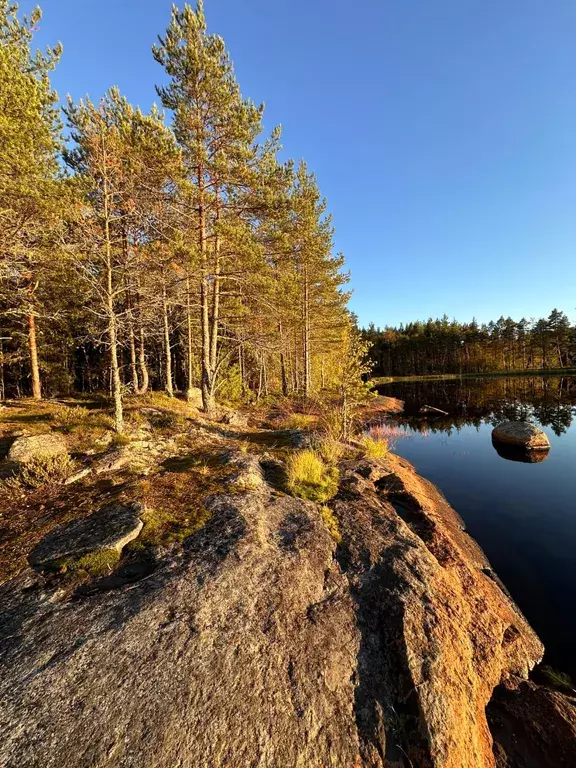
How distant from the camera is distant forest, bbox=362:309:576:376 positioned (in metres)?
72.1

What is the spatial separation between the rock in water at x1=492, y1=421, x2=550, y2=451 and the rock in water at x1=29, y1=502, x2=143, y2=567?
18577 millimetres

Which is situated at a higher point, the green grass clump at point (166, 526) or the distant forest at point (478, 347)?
the distant forest at point (478, 347)

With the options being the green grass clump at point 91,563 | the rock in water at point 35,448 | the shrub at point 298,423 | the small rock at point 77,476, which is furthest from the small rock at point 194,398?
the green grass clump at point 91,563

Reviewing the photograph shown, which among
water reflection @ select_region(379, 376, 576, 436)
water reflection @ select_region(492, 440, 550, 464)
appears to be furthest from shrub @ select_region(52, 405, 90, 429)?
water reflection @ select_region(379, 376, 576, 436)

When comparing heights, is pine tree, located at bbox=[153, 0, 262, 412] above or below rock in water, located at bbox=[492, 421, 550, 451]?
above

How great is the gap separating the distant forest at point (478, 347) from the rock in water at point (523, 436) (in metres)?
55.5

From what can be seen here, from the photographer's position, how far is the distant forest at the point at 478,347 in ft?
237

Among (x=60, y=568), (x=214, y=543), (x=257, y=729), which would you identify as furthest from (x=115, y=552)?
(x=257, y=729)

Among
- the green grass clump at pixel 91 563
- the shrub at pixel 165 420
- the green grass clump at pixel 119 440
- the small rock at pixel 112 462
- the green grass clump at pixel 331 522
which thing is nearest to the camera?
the green grass clump at pixel 91 563

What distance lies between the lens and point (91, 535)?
4.61m

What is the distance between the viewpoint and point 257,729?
262 centimetres

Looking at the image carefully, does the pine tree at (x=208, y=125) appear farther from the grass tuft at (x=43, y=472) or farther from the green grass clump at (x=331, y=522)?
the green grass clump at (x=331, y=522)

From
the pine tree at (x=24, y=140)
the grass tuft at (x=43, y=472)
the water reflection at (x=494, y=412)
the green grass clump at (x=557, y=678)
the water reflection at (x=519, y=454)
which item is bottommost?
the green grass clump at (x=557, y=678)

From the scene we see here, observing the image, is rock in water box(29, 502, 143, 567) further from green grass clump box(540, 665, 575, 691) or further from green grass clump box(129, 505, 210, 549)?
green grass clump box(540, 665, 575, 691)
